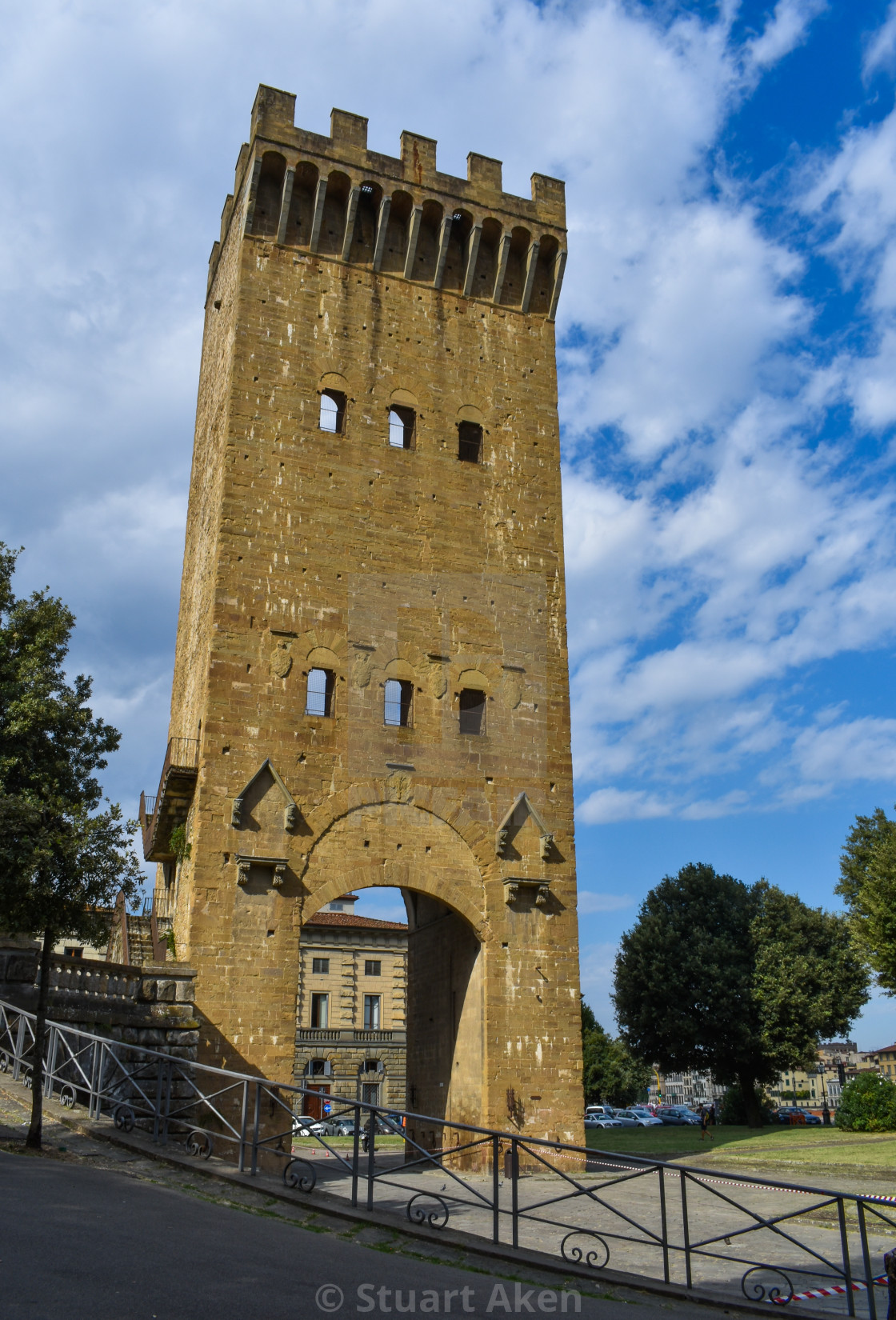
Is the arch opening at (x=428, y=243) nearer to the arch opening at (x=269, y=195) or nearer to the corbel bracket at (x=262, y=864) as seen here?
the arch opening at (x=269, y=195)

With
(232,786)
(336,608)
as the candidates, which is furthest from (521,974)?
(336,608)

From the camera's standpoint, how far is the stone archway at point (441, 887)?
18.3 meters

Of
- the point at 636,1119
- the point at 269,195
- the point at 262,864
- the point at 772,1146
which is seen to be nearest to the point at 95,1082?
the point at 262,864

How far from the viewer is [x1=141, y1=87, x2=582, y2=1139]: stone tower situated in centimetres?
1808

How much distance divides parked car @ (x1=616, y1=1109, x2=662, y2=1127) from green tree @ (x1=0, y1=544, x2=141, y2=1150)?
36.9 meters

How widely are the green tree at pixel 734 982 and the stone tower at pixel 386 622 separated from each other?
699 inches

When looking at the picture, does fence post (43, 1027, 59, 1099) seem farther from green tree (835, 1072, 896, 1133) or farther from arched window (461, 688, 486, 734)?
green tree (835, 1072, 896, 1133)

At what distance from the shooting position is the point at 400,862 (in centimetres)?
1877

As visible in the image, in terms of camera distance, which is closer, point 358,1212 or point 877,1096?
point 358,1212

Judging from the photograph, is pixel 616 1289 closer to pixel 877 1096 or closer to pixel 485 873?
pixel 485 873

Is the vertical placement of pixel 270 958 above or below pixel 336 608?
below

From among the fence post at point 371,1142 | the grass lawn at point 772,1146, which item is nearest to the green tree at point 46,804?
the fence post at point 371,1142

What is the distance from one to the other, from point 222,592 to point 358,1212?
12.0 meters

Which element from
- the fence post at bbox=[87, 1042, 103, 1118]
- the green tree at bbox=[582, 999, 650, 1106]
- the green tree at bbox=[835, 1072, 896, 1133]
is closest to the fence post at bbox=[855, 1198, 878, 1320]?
the fence post at bbox=[87, 1042, 103, 1118]
